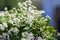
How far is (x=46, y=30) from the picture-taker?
1.12 metres

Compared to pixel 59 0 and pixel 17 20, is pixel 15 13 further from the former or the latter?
pixel 59 0

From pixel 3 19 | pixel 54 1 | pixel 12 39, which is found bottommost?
pixel 12 39

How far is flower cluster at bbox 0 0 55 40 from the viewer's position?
3.41 feet

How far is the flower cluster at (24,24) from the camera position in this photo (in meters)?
1.04

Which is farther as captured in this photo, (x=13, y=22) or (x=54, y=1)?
(x=54, y=1)

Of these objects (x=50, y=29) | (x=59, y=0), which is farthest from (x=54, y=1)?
(x=50, y=29)

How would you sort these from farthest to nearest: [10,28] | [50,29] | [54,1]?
1. [54,1]
2. [50,29]
3. [10,28]

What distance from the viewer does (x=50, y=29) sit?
1153mm

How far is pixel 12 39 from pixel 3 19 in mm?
130

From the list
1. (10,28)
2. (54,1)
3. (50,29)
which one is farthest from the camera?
(54,1)

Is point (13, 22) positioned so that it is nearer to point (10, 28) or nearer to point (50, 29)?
point (10, 28)

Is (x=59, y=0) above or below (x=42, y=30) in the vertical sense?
above

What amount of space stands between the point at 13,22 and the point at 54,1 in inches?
40.7

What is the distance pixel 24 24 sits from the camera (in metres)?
1.06
